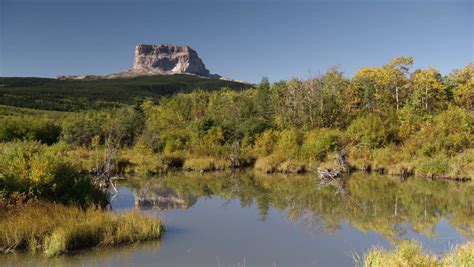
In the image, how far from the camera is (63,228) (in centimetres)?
1165

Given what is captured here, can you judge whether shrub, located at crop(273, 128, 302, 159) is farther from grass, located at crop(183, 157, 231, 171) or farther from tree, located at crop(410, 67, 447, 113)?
tree, located at crop(410, 67, 447, 113)

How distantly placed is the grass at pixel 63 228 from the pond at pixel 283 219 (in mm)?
360

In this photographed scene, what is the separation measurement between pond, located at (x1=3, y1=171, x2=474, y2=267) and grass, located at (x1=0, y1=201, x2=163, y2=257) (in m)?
0.36

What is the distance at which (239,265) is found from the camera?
10789 millimetres

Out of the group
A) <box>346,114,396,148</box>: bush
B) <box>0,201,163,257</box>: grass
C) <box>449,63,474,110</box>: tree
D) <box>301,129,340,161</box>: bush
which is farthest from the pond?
<box>449,63,474,110</box>: tree

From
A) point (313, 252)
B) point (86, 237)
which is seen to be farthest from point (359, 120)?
point (86, 237)

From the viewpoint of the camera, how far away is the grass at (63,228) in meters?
11.3

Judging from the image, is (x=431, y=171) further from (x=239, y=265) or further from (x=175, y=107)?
(x=175, y=107)

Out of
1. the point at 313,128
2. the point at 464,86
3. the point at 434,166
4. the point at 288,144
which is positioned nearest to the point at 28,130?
the point at 288,144

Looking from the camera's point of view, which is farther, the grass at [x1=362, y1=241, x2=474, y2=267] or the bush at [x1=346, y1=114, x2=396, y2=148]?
the bush at [x1=346, y1=114, x2=396, y2=148]

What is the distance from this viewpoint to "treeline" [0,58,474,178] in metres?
31.2

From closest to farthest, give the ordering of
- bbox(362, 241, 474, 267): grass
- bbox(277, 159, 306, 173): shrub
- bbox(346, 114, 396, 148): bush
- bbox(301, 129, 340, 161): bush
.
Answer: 1. bbox(362, 241, 474, 267): grass
2. bbox(277, 159, 306, 173): shrub
3. bbox(301, 129, 340, 161): bush
4. bbox(346, 114, 396, 148): bush

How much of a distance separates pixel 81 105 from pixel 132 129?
48384mm

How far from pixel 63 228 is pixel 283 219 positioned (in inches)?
306
